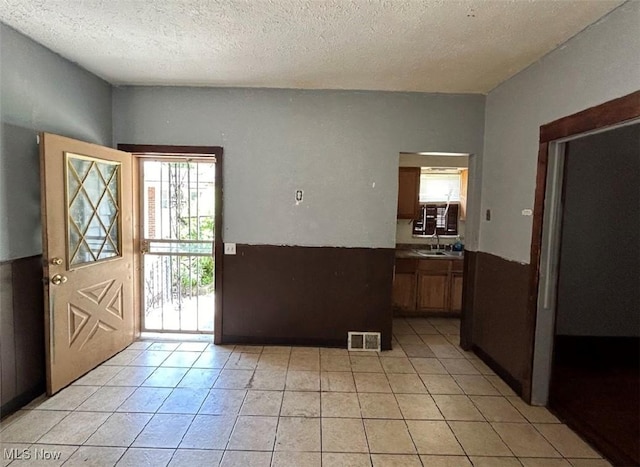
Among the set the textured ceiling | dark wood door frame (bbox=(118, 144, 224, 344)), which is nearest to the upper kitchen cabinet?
the textured ceiling

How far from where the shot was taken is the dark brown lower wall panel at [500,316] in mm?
2762

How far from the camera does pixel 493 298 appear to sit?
3.23 meters

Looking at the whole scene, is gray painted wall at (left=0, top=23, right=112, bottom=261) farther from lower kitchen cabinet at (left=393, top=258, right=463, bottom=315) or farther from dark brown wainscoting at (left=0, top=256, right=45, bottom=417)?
lower kitchen cabinet at (left=393, top=258, right=463, bottom=315)

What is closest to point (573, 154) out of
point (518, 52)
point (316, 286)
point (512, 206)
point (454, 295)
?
point (512, 206)

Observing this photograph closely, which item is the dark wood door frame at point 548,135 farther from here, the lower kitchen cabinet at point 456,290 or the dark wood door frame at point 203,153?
the dark wood door frame at point 203,153

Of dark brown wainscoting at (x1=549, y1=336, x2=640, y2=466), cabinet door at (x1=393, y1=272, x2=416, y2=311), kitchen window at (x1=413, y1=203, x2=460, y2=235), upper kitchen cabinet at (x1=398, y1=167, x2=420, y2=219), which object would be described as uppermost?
upper kitchen cabinet at (x1=398, y1=167, x2=420, y2=219)

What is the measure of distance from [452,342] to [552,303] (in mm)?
1480

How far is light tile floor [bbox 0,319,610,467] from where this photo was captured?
2047 millimetres

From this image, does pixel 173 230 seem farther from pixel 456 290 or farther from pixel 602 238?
pixel 602 238

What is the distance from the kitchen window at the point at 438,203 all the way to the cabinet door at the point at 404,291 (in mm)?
918

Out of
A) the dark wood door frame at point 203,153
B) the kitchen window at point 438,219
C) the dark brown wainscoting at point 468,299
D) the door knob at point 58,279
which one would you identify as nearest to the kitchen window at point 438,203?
the kitchen window at point 438,219

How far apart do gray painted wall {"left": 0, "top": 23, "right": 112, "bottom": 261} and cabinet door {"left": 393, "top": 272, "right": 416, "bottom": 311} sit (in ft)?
12.4

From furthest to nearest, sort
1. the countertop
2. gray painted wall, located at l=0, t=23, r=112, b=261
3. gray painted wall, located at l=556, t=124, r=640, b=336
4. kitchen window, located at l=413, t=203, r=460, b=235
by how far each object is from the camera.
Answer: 1. kitchen window, located at l=413, t=203, r=460, b=235
2. the countertop
3. gray painted wall, located at l=556, t=124, r=640, b=336
4. gray painted wall, located at l=0, t=23, r=112, b=261

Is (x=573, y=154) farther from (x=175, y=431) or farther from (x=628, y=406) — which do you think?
(x=175, y=431)
